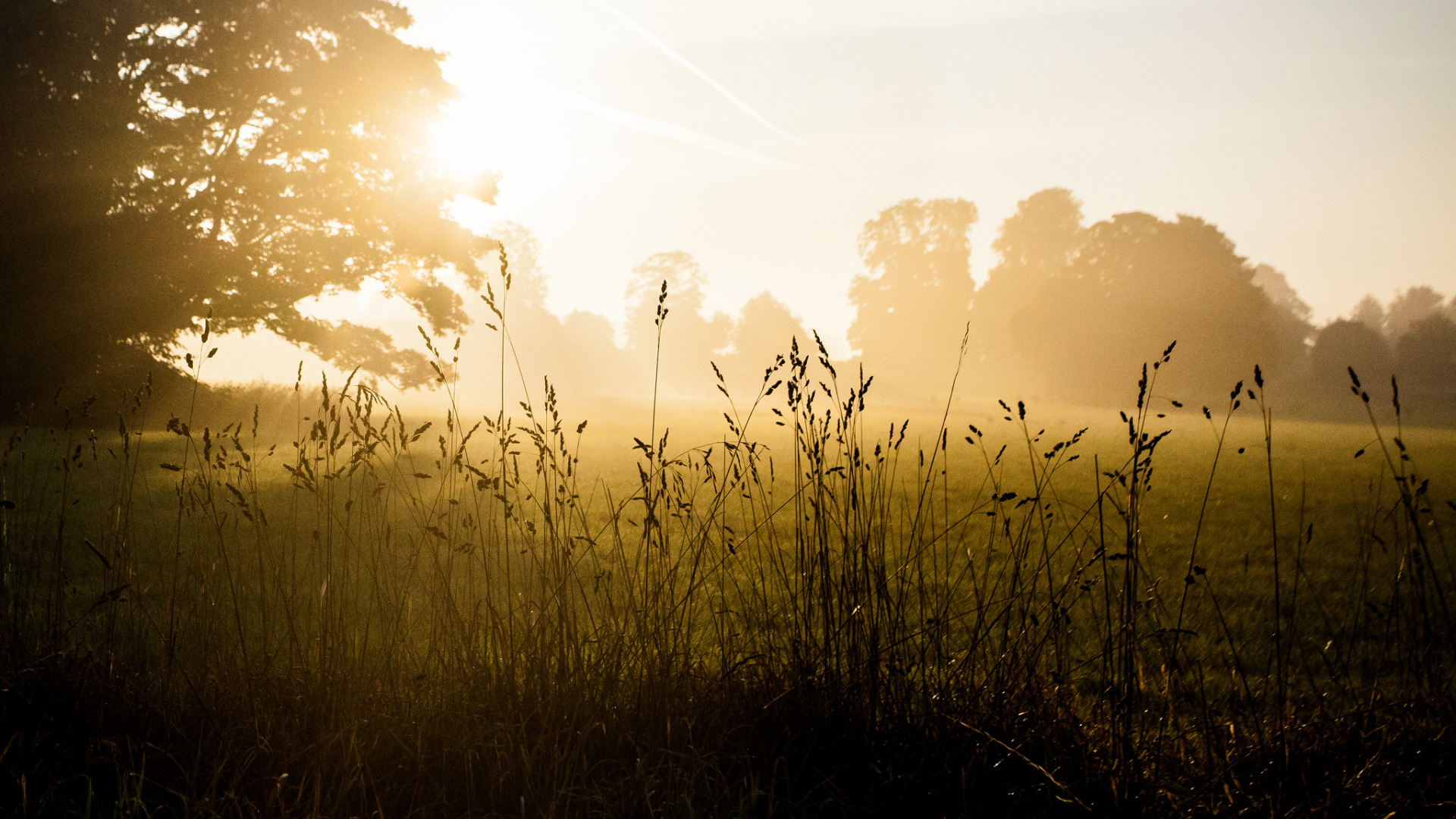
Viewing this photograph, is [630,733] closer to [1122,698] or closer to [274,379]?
[1122,698]

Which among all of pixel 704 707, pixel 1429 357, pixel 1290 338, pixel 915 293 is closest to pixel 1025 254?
pixel 915 293

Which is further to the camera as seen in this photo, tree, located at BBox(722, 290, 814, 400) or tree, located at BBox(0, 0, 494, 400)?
tree, located at BBox(722, 290, 814, 400)

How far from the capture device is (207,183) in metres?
14.1

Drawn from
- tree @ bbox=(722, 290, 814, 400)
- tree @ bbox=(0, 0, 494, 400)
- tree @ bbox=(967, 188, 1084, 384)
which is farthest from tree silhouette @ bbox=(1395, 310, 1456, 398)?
tree @ bbox=(0, 0, 494, 400)

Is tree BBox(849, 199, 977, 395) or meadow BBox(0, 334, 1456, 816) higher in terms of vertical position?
tree BBox(849, 199, 977, 395)

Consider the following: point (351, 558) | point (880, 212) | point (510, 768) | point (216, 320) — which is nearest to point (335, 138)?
point (216, 320)

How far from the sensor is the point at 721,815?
188cm

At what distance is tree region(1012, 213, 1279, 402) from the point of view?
30.7m

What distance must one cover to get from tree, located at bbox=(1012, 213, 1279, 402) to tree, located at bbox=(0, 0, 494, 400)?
26647 millimetres

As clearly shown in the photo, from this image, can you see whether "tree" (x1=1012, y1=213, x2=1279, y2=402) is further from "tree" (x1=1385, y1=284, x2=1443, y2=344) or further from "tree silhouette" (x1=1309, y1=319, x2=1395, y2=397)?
"tree" (x1=1385, y1=284, x2=1443, y2=344)

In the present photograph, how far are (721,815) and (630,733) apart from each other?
365 millimetres

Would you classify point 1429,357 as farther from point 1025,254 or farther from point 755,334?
point 755,334

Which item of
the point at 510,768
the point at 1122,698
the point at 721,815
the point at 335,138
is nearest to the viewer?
the point at 721,815

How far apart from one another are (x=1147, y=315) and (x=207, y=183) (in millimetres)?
32824
